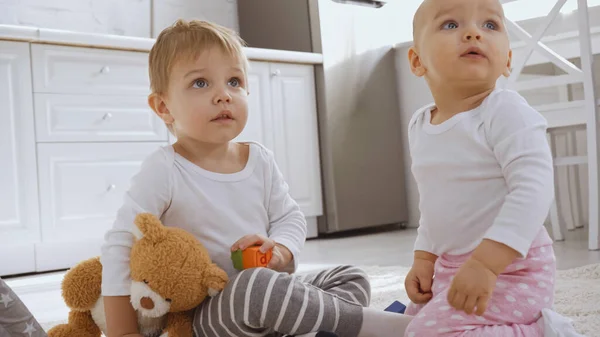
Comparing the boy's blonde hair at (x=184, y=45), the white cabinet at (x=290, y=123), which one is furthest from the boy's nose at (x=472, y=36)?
the white cabinet at (x=290, y=123)

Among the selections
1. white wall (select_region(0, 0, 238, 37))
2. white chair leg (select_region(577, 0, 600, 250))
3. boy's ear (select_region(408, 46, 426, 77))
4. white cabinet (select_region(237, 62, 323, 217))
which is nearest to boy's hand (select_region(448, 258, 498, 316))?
boy's ear (select_region(408, 46, 426, 77))

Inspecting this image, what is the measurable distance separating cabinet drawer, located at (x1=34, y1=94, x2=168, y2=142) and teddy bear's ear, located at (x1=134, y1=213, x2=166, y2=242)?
163 cm

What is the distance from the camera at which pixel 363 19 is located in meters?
3.57

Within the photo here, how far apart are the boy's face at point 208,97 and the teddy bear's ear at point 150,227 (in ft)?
0.58

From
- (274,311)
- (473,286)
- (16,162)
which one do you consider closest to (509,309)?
(473,286)

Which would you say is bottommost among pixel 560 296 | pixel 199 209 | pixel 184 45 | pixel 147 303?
pixel 560 296

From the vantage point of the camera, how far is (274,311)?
3.20 feet

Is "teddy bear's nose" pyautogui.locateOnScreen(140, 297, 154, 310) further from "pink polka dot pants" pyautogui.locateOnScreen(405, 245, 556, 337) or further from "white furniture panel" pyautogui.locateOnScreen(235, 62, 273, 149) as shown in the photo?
"white furniture panel" pyautogui.locateOnScreen(235, 62, 273, 149)

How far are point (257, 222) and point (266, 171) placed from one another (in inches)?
3.6

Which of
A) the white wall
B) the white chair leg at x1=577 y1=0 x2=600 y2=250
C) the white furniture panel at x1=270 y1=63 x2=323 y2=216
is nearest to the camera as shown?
the white chair leg at x1=577 y1=0 x2=600 y2=250

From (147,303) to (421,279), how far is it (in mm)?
370

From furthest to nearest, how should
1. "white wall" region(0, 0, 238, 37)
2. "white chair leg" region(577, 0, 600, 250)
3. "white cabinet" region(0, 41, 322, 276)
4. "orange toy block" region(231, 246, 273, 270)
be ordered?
1. "white wall" region(0, 0, 238, 37)
2. "white cabinet" region(0, 41, 322, 276)
3. "white chair leg" region(577, 0, 600, 250)
4. "orange toy block" region(231, 246, 273, 270)

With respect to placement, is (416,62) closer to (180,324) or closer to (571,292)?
(180,324)

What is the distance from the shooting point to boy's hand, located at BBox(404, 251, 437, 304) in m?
1.03
